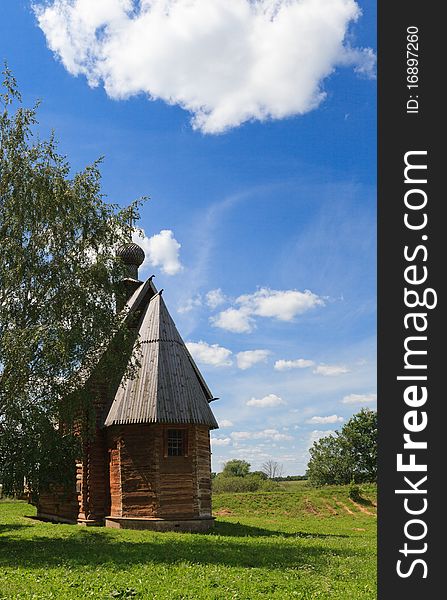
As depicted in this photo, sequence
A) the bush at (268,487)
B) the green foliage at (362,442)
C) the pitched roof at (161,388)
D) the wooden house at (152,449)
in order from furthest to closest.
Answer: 1. the green foliage at (362,442)
2. the bush at (268,487)
3. the pitched roof at (161,388)
4. the wooden house at (152,449)

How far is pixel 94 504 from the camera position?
28.0m

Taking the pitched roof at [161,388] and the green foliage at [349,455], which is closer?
the pitched roof at [161,388]

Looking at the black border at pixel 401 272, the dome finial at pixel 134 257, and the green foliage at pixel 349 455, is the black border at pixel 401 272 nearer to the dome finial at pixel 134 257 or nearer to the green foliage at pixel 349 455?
the dome finial at pixel 134 257

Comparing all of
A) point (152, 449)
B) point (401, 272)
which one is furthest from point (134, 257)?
point (401, 272)

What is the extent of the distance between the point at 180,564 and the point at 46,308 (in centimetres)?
932

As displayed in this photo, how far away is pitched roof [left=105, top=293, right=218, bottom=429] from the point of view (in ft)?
85.7

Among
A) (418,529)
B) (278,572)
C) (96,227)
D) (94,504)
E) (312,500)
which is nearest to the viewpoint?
(418,529)

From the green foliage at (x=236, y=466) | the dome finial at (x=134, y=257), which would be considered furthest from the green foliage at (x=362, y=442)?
the dome finial at (x=134, y=257)

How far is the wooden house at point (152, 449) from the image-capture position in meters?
25.9

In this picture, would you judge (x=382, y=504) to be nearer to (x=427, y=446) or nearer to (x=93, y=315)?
(x=427, y=446)

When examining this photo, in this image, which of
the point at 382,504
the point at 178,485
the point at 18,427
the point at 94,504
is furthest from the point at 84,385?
the point at 382,504

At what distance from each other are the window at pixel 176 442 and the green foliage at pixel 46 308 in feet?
20.0

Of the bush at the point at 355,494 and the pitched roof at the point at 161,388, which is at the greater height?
the pitched roof at the point at 161,388

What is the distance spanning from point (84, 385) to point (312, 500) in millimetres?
29009
